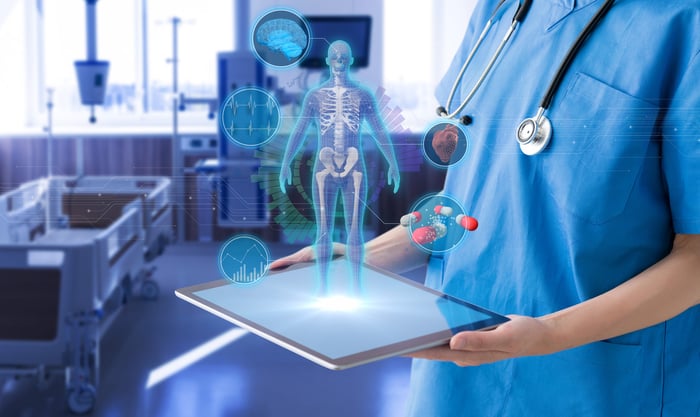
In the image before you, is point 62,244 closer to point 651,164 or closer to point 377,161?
point 377,161

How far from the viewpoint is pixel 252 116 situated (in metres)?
0.61

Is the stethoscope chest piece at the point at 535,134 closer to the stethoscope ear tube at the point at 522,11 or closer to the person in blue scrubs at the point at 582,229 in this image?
the person in blue scrubs at the point at 582,229

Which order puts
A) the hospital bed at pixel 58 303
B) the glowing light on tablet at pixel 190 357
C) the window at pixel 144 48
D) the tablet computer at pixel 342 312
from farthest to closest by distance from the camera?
the glowing light on tablet at pixel 190 357 → the hospital bed at pixel 58 303 → the window at pixel 144 48 → the tablet computer at pixel 342 312

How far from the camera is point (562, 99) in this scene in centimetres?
61

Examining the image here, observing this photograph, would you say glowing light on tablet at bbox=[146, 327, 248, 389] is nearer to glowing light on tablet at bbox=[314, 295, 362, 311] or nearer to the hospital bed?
the hospital bed

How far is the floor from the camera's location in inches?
83.4

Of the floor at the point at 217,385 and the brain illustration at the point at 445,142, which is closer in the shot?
the brain illustration at the point at 445,142

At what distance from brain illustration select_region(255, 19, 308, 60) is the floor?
1373 millimetres

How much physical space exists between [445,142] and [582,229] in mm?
128

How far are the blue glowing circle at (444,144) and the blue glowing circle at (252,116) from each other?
12 centimetres

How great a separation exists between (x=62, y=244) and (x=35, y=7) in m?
0.58

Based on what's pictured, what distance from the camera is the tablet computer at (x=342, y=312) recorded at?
1.73 ft

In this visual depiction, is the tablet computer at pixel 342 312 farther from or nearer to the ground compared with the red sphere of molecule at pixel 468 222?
nearer to the ground

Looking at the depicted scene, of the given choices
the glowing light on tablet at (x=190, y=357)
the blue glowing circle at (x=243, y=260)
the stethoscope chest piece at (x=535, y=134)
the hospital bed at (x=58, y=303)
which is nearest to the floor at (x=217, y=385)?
the glowing light on tablet at (x=190, y=357)
